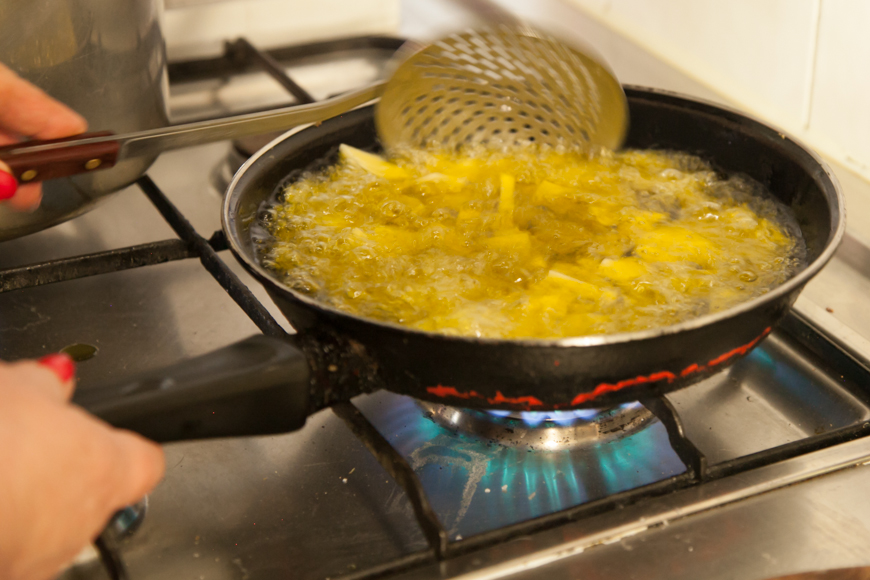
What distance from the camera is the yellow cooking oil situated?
685 mm

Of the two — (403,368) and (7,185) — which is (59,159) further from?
(403,368)

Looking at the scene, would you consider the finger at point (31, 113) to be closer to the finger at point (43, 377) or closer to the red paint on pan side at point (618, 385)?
the finger at point (43, 377)

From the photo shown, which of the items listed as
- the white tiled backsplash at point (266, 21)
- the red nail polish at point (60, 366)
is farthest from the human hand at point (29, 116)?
the white tiled backsplash at point (266, 21)

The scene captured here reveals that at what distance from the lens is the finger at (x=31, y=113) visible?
0.71m

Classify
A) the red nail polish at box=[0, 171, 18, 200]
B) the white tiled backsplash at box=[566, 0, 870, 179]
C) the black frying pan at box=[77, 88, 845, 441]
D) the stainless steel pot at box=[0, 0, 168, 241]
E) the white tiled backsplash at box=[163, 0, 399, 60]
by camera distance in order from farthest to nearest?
the white tiled backsplash at box=[163, 0, 399, 60] → the white tiled backsplash at box=[566, 0, 870, 179] → the stainless steel pot at box=[0, 0, 168, 241] → the red nail polish at box=[0, 171, 18, 200] → the black frying pan at box=[77, 88, 845, 441]

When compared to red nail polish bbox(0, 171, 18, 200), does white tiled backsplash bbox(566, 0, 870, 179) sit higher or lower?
higher

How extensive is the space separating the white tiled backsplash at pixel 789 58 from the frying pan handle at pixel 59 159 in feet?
2.60

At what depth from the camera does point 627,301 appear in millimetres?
689

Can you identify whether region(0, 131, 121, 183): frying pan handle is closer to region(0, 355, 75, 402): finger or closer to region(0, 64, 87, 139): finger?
region(0, 64, 87, 139): finger

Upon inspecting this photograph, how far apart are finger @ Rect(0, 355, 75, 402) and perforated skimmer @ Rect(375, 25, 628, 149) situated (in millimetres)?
491

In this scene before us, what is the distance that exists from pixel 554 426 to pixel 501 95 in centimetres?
37

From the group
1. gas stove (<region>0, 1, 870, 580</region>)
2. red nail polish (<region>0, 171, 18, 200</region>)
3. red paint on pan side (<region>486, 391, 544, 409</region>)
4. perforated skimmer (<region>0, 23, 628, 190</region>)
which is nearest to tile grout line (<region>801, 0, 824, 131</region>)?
gas stove (<region>0, 1, 870, 580</region>)

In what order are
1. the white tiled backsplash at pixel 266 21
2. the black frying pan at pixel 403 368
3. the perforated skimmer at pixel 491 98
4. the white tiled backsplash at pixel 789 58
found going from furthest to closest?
the white tiled backsplash at pixel 266 21 → the white tiled backsplash at pixel 789 58 → the perforated skimmer at pixel 491 98 → the black frying pan at pixel 403 368

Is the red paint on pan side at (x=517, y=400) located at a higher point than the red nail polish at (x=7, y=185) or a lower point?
higher
